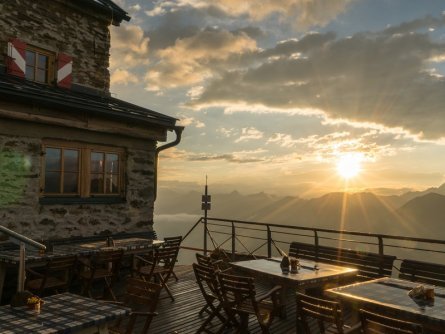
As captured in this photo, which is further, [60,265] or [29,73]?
[29,73]

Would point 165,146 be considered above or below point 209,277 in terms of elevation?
above

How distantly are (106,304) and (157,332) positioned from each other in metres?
2.04

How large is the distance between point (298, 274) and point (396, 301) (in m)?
1.69

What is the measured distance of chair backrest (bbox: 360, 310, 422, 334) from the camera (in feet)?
→ 10.2

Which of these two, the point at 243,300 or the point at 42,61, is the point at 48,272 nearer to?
the point at 243,300

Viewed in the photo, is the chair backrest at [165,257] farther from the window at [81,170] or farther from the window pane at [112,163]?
the window pane at [112,163]

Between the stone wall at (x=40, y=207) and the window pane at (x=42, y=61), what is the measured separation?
10.4ft

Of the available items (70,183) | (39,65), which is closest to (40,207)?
(70,183)

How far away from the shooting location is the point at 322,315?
12.1 ft

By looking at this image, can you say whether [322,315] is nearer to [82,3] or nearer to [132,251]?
[132,251]

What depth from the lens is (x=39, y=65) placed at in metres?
9.35

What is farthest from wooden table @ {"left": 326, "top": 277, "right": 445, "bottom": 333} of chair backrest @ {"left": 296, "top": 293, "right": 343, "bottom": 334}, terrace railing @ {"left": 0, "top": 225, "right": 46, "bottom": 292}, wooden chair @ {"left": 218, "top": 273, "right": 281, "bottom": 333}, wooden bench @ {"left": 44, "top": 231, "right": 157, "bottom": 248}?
wooden bench @ {"left": 44, "top": 231, "right": 157, "bottom": 248}

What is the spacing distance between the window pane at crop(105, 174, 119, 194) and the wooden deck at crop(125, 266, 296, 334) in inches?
98.2

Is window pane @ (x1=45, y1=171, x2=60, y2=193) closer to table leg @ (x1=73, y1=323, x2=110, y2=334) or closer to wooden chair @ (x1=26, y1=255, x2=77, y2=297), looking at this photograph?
wooden chair @ (x1=26, y1=255, x2=77, y2=297)
